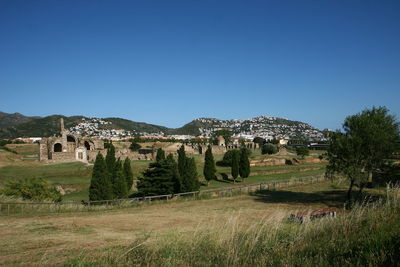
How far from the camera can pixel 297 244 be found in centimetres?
465

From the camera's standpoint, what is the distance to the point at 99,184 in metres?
24.4

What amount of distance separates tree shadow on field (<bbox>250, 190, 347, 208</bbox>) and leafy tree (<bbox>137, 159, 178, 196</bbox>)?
27.3ft

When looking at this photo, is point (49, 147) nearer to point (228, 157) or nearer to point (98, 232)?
point (228, 157)

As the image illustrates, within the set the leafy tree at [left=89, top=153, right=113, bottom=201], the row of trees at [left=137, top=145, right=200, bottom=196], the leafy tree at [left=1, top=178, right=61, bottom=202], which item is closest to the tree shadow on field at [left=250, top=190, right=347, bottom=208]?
the row of trees at [left=137, top=145, right=200, bottom=196]

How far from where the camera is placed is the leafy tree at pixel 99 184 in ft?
79.5

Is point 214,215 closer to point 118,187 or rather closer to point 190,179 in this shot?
point 190,179

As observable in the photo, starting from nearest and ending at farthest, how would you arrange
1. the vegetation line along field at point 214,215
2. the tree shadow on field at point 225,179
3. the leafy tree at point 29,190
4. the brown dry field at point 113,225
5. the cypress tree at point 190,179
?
1. the vegetation line along field at point 214,215
2. the brown dry field at point 113,225
3. the leafy tree at point 29,190
4. the cypress tree at point 190,179
5. the tree shadow on field at point 225,179

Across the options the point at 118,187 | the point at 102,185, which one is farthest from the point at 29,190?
the point at 118,187

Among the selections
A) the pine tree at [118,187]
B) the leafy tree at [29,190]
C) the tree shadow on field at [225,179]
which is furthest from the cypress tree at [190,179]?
the tree shadow on field at [225,179]

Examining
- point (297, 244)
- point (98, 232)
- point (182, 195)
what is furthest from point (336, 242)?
point (182, 195)

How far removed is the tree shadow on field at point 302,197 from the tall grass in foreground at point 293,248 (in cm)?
1874

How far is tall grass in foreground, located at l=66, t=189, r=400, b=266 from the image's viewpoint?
3791 millimetres

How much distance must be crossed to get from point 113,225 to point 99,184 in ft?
34.9

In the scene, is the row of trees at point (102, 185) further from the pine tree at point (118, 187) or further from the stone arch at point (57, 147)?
the stone arch at point (57, 147)
